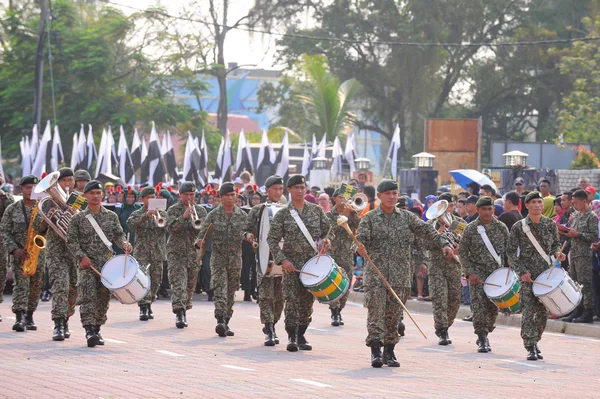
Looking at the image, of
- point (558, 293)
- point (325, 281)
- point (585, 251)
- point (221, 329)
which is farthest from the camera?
point (585, 251)

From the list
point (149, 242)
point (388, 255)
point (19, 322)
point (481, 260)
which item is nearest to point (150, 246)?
point (149, 242)

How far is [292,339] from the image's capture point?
572 inches

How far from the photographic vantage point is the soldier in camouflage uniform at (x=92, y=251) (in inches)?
570

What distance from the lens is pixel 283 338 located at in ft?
52.5

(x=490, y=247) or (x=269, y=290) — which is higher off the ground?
(x=490, y=247)

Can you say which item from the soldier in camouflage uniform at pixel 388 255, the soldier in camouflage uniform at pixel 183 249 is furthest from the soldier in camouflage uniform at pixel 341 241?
the soldier in camouflage uniform at pixel 388 255

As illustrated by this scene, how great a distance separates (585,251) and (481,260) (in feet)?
12.6

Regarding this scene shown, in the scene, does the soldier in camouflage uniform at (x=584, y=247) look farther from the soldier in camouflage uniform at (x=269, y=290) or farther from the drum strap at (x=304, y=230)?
the drum strap at (x=304, y=230)

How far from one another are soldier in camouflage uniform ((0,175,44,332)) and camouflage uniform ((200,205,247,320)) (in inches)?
87.5

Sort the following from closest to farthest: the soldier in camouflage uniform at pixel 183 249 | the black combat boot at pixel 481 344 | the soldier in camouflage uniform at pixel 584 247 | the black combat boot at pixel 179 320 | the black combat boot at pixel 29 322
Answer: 1. the black combat boot at pixel 481 344
2. the black combat boot at pixel 29 322
3. the black combat boot at pixel 179 320
4. the soldier in camouflage uniform at pixel 183 249
5. the soldier in camouflage uniform at pixel 584 247

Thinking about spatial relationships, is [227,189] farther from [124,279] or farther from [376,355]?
[376,355]

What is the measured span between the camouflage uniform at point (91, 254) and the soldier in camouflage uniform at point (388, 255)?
3152 mm

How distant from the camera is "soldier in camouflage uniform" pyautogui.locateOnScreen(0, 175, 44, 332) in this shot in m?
16.1

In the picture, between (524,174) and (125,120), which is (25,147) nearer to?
(125,120)
